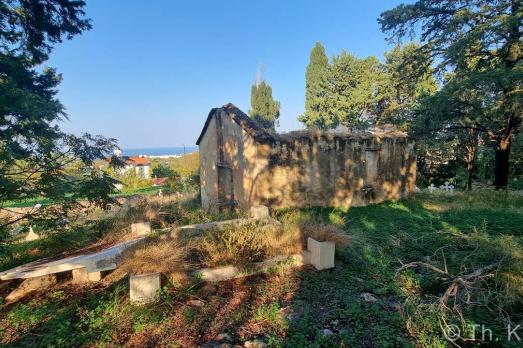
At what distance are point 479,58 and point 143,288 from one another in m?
17.0

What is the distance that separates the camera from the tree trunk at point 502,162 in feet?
44.2

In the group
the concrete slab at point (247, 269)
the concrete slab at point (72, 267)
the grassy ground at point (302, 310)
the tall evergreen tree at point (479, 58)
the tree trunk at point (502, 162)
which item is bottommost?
the grassy ground at point (302, 310)

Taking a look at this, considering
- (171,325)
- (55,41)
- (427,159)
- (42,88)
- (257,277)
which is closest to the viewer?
(171,325)

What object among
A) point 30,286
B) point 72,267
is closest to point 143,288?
point 72,267

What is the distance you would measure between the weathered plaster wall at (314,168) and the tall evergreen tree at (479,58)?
137 inches

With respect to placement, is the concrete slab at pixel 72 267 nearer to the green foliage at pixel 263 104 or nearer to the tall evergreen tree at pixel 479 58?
the tall evergreen tree at pixel 479 58

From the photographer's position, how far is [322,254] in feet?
15.8

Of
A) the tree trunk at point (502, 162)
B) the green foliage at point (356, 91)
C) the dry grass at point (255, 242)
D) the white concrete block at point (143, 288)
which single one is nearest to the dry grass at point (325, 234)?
the dry grass at point (255, 242)

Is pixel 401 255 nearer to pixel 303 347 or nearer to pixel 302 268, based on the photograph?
pixel 302 268

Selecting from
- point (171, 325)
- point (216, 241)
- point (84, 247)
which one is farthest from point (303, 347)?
point (84, 247)

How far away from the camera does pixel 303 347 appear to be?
2932 mm

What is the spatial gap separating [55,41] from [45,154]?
8861 mm

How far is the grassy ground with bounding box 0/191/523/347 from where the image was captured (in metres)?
3.11

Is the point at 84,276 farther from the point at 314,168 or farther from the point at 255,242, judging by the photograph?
the point at 314,168
